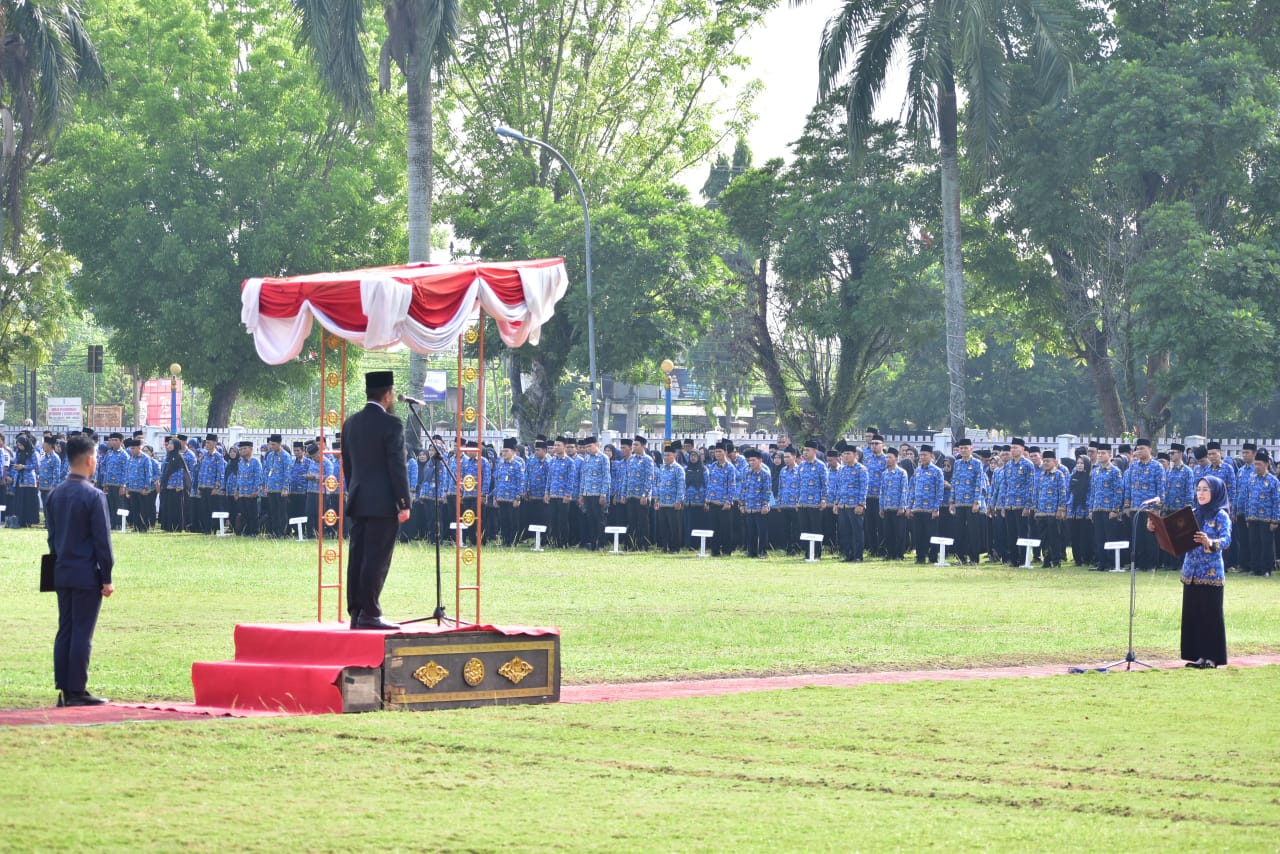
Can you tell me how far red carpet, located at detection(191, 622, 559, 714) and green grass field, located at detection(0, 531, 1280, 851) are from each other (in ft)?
1.62

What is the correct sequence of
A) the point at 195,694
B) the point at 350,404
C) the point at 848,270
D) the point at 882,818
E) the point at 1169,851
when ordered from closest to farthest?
the point at 1169,851
the point at 882,818
the point at 195,694
the point at 848,270
the point at 350,404

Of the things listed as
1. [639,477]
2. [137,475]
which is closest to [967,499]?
[639,477]

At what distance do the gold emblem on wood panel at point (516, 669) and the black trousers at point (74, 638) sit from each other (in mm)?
2744

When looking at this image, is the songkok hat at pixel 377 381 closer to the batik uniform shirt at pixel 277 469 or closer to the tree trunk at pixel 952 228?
the batik uniform shirt at pixel 277 469

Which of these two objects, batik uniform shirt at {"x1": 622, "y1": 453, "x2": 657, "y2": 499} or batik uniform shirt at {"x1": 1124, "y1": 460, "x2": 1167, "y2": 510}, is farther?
batik uniform shirt at {"x1": 622, "y1": 453, "x2": 657, "y2": 499}

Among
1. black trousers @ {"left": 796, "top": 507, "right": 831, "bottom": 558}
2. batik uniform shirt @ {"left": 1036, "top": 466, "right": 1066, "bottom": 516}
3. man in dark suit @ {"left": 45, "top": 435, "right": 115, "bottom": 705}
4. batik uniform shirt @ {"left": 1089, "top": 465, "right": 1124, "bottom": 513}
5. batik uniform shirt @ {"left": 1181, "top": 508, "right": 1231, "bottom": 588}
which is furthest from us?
black trousers @ {"left": 796, "top": 507, "right": 831, "bottom": 558}

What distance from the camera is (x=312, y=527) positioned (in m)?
33.9

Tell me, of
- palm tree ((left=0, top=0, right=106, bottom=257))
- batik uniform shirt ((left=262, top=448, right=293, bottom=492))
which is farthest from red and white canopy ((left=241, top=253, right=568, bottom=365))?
palm tree ((left=0, top=0, right=106, bottom=257))

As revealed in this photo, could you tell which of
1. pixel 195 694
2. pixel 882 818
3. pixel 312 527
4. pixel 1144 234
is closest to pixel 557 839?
pixel 882 818

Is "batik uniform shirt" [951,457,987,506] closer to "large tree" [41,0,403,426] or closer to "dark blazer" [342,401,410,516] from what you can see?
"dark blazer" [342,401,410,516]

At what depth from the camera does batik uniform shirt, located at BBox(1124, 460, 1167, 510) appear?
25.5m

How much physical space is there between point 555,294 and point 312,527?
70.2ft

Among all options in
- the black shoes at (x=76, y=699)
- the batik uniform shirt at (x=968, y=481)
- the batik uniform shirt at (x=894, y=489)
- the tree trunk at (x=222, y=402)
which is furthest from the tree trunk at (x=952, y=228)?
the tree trunk at (x=222, y=402)

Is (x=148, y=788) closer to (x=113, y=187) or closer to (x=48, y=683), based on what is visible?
(x=48, y=683)
